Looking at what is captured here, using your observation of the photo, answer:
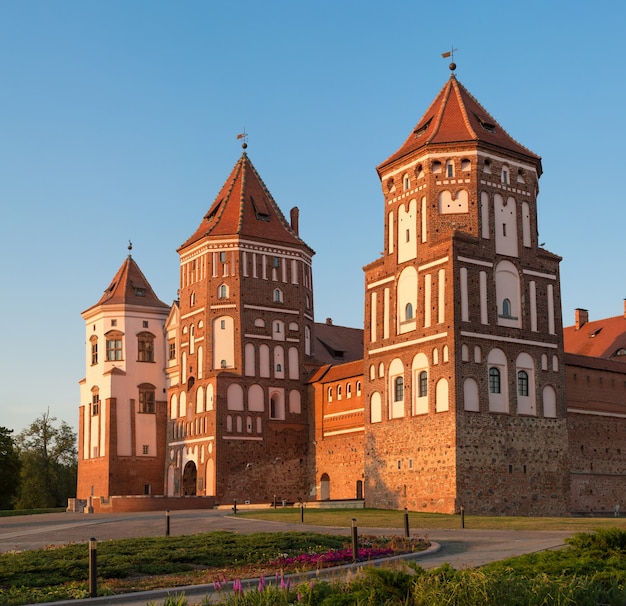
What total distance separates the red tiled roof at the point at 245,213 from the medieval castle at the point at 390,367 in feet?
0.51

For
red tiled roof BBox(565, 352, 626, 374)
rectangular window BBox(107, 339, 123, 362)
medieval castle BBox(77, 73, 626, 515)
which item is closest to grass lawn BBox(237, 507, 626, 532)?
medieval castle BBox(77, 73, 626, 515)

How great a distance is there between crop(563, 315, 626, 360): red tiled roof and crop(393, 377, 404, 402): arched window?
1972cm

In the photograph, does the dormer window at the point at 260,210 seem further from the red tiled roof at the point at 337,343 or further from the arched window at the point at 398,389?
the arched window at the point at 398,389

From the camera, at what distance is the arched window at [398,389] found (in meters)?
49.4

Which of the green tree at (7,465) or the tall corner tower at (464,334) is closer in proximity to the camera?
the tall corner tower at (464,334)

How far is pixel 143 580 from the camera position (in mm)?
18500

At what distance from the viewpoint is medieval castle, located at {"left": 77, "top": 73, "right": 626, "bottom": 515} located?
46.8 meters

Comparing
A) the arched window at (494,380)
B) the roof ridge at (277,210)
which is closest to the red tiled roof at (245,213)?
the roof ridge at (277,210)

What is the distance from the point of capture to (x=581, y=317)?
70.6 meters

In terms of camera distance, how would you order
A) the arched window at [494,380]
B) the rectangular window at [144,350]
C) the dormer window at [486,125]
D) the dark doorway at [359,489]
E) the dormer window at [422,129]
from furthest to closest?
1. the rectangular window at [144,350]
2. the dark doorway at [359,489]
3. the dormer window at [422,129]
4. the dormer window at [486,125]
5. the arched window at [494,380]

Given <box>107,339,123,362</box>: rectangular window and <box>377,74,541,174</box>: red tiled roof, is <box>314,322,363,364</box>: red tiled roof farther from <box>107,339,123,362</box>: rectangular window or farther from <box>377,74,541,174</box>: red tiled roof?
<box>377,74,541,174</box>: red tiled roof

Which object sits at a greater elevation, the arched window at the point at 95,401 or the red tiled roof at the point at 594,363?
the red tiled roof at the point at 594,363

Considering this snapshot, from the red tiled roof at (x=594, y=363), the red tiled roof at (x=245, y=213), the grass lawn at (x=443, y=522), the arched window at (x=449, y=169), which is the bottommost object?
the grass lawn at (x=443, y=522)

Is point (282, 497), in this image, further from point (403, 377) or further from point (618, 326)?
point (618, 326)
